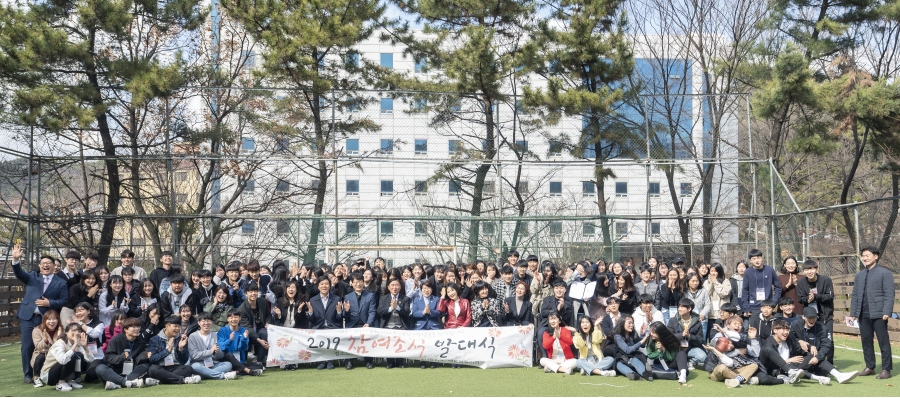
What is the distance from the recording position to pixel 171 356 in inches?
362

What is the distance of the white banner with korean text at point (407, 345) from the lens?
10.2 metres

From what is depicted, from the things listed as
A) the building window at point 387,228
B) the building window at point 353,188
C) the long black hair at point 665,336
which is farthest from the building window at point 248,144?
the long black hair at point 665,336

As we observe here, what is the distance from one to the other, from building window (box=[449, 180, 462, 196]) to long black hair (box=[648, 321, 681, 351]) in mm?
7568

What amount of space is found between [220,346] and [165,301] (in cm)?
117

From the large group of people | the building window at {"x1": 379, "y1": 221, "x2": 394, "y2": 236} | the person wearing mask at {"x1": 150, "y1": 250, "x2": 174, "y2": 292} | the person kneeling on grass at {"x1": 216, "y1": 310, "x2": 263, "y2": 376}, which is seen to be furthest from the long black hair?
the building window at {"x1": 379, "y1": 221, "x2": 394, "y2": 236}

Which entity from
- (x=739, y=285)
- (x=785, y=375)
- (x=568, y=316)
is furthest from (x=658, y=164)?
(x=785, y=375)

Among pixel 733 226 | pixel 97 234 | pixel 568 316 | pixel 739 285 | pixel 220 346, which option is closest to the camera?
pixel 220 346

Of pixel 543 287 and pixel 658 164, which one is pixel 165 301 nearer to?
pixel 543 287

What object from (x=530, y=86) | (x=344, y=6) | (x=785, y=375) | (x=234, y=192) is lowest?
(x=785, y=375)

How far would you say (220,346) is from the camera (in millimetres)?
9719

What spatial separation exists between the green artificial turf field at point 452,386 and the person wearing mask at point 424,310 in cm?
93

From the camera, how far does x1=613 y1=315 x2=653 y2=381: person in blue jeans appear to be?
9.27 m

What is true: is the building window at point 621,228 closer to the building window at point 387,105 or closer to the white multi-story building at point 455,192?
the white multi-story building at point 455,192

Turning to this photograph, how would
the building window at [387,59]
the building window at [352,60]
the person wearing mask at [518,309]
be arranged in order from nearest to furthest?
1. the person wearing mask at [518,309]
2. the building window at [352,60]
3. the building window at [387,59]
